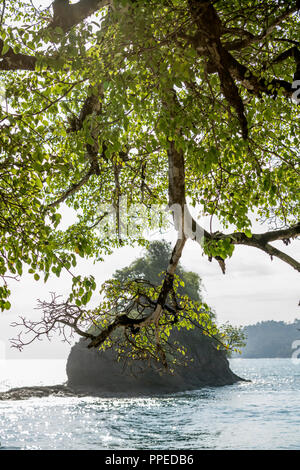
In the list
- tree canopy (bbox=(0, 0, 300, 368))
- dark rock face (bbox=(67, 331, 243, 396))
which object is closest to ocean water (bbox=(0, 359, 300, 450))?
dark rock face (bbox=(67, 331, 243, 396))

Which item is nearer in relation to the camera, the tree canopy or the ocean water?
the tree canopy

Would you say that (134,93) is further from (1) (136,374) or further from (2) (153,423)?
(1) (136,374)

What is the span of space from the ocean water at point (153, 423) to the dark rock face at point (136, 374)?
130 inches

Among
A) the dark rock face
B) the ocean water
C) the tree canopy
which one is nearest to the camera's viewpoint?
the tree canopy

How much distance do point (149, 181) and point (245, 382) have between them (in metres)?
74.6

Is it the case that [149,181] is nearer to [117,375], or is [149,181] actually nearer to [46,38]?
[46,38]

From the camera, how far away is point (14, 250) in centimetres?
699

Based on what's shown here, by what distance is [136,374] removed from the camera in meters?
54.2

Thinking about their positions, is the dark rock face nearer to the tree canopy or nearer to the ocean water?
the ocean water

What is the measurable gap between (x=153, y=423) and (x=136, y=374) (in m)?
15.1

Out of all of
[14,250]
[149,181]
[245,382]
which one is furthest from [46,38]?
[245,382]

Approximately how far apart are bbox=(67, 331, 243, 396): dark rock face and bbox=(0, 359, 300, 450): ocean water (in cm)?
331

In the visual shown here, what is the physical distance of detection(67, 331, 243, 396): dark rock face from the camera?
57.6 meters

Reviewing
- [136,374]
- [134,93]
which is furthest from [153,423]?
[134,93]
